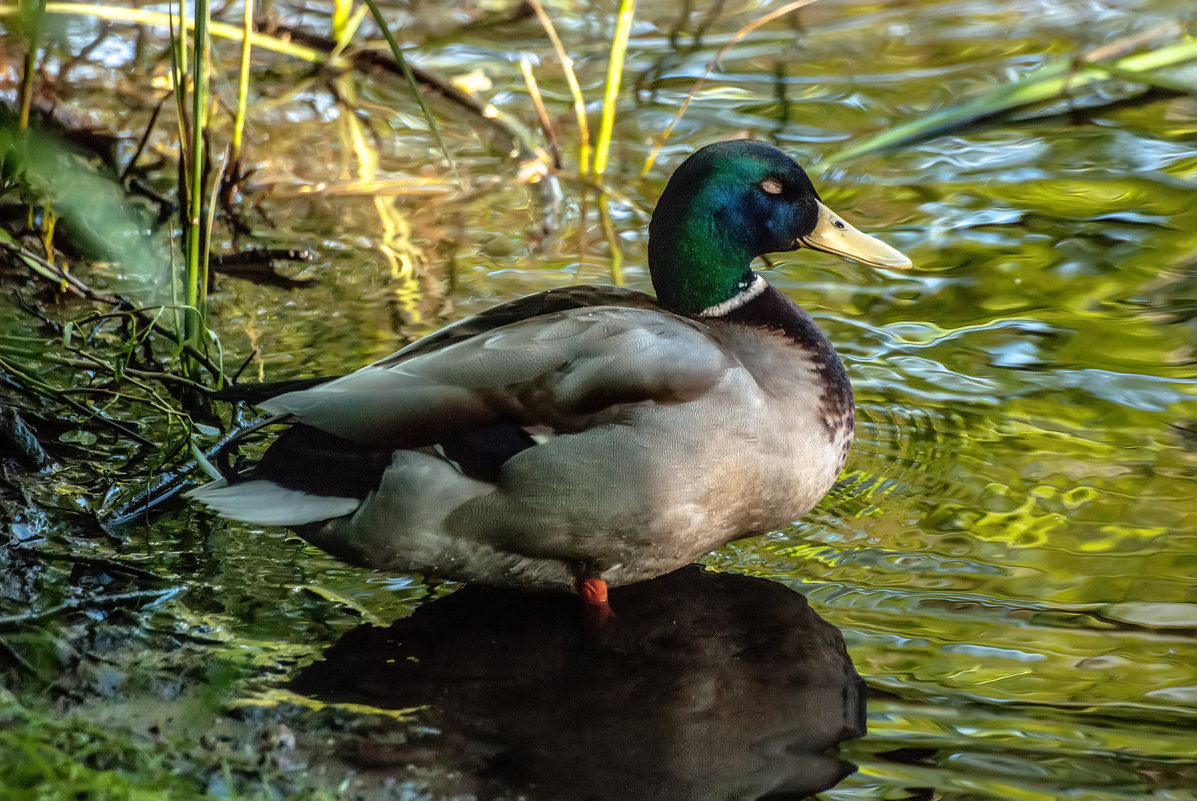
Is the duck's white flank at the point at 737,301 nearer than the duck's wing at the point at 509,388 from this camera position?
No

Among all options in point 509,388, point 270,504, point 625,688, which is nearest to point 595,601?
point 625,688

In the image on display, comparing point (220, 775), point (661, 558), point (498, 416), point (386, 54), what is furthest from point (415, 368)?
point (386, 54)

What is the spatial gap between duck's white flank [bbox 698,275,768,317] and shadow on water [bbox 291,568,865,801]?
2.23 ft

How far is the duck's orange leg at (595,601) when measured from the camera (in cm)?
346

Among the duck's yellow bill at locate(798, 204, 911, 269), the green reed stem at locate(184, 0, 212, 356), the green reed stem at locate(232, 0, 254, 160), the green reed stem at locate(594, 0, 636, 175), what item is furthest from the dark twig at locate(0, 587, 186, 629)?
the green reed stem at locate(594, 0, 636, 175)

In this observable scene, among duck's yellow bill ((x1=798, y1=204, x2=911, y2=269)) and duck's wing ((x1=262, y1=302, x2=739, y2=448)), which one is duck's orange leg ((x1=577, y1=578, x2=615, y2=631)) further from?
duck's yellow bill ((x1=798, y1=204, x2=911, y2=269))

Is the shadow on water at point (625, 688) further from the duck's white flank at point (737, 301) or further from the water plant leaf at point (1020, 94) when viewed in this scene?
the water plant leaf at point (1020, 94)

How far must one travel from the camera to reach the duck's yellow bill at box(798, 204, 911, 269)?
12.9ft

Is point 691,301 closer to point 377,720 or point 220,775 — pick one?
point 377,720

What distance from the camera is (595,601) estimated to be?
3492 millimetres

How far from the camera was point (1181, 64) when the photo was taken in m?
5.92

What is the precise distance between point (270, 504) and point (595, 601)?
805 mm

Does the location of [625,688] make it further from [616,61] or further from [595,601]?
[616,61]

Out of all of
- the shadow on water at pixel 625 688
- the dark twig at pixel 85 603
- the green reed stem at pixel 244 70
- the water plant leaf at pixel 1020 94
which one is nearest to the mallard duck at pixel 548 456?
the shadow on water at pixel 625 688
